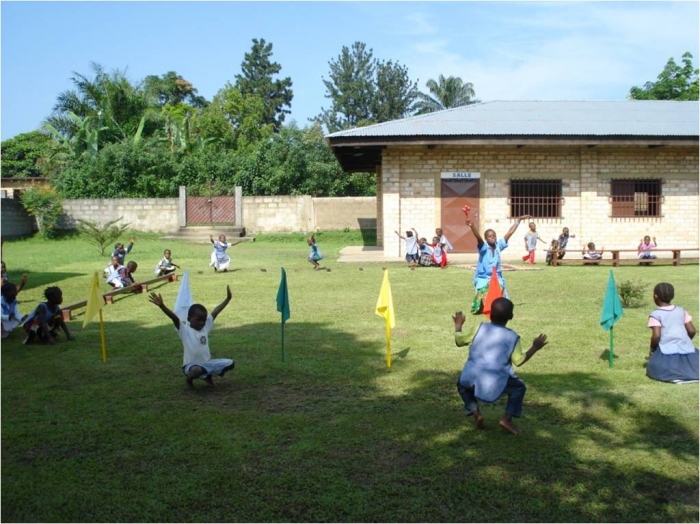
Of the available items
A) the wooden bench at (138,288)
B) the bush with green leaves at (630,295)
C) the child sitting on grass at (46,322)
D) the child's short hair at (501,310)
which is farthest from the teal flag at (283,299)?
the bush with green leaves at (630,295)

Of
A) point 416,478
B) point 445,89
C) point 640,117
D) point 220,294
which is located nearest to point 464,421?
point 416,478

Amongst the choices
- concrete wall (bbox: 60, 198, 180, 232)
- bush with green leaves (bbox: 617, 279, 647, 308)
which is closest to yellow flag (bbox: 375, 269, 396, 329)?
bush with green leaves (bbox: 617, 279, 647, 308)

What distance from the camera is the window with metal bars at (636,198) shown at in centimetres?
2352

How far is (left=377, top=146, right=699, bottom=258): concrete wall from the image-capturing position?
22.9m

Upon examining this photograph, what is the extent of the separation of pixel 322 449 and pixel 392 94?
2486 inches

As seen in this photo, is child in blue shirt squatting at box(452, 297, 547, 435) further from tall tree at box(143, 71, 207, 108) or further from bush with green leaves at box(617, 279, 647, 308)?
tall tree at box(143, 71, 207, 108)

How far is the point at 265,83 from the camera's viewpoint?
225 feet

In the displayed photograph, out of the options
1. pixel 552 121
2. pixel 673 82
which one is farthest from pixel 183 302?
pixel 673 82

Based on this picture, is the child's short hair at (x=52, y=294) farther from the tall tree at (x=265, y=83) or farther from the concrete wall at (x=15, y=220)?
the tall tree at (x=265, y=83)

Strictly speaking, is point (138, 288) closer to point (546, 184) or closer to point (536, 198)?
point (536, 198)

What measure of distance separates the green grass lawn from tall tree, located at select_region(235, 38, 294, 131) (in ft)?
199

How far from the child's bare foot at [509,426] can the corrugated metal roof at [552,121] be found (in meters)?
16.8

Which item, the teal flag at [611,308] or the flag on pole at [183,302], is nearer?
the flag on pole at [183,302]

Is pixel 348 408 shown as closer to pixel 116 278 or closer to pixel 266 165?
pixel 116 278
